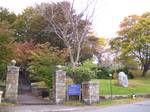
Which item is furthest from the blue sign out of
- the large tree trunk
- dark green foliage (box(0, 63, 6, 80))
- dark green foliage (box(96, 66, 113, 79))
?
the large tree trunk

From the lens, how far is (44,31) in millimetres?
42375

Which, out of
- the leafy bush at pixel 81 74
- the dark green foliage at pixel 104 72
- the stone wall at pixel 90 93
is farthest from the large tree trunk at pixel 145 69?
the stone wall at pixel 90 93

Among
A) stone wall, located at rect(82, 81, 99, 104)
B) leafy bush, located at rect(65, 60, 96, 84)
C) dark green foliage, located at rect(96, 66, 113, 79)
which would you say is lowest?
stone wall, located at rect(82, 81, 99, 104)

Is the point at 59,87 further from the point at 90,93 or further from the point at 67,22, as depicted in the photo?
the point at 67,22

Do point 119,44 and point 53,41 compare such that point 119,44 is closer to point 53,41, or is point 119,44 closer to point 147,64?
point 147,64

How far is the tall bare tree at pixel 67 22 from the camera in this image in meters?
41.4

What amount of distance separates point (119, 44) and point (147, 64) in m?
4.69

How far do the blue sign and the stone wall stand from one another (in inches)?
14.5

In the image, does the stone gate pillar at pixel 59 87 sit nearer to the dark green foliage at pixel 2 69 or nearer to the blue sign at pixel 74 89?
the blue sign at pixel 74 89

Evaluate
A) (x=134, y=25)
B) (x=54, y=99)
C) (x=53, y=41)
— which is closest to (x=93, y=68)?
(x=54, y=99)

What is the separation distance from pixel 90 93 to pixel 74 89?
1.27 m

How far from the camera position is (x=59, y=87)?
965 inches

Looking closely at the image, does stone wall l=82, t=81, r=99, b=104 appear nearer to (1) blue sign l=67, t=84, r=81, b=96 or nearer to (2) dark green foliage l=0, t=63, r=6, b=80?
(1) blue sign l=67, t=84, r=81, b=96

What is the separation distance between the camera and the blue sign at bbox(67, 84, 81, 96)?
Result: 24.9 m
